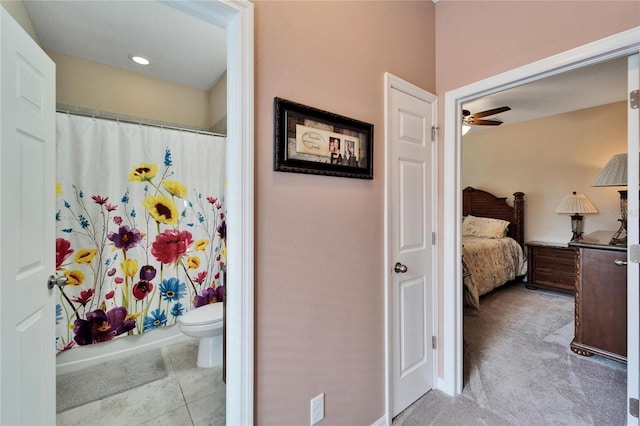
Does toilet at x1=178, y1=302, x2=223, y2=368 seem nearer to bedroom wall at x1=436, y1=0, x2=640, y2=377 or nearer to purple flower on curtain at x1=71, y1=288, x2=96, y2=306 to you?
purple flower on curtain at x1=71, y1=288, x2=96, y2=306

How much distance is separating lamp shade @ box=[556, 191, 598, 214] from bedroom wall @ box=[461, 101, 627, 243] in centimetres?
14

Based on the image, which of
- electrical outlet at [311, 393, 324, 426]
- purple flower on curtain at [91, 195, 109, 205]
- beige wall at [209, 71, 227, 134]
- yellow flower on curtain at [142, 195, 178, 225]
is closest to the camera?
electrical outlet at [311, 393, 324, 426]

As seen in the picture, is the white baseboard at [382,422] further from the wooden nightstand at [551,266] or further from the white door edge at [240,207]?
the wooden nightstand at [551,266]

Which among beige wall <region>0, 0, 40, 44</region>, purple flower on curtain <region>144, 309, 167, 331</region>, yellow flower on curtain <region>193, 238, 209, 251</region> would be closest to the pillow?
yellow flower on curtain <region>193, 238, 209, 251</region>

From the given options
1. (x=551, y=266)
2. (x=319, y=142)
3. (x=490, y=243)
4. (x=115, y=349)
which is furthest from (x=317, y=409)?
(x=551, y=266)

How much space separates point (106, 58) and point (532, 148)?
591 centimetres

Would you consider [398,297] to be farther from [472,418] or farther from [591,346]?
[591,346]

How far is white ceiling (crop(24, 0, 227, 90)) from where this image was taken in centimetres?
198

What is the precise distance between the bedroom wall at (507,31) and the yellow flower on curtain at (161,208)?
232 centimetres

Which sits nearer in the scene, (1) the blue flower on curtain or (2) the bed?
(1) the blue flower on curtain

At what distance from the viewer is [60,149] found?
2.11 m

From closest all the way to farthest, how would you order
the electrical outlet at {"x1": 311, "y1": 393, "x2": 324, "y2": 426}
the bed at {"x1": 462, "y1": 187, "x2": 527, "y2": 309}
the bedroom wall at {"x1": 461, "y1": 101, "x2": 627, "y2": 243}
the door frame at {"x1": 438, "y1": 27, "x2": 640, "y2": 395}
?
the electrical outlet at {"x1": 311, "y1": 393, "x2": 324, "y2": 426}, the door frame at {"x1": 438, "y1": 27, "x2": 640, "y2": 395}, the bed at {"x1": 462, "y1": 187, "x2": 527, "y2": 309}, the bedroom wall at {"x1": 461, "y1": 101, "x2": 627, "y2": 243}

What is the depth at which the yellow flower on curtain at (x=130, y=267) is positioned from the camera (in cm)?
233

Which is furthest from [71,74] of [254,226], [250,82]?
[254,226]
